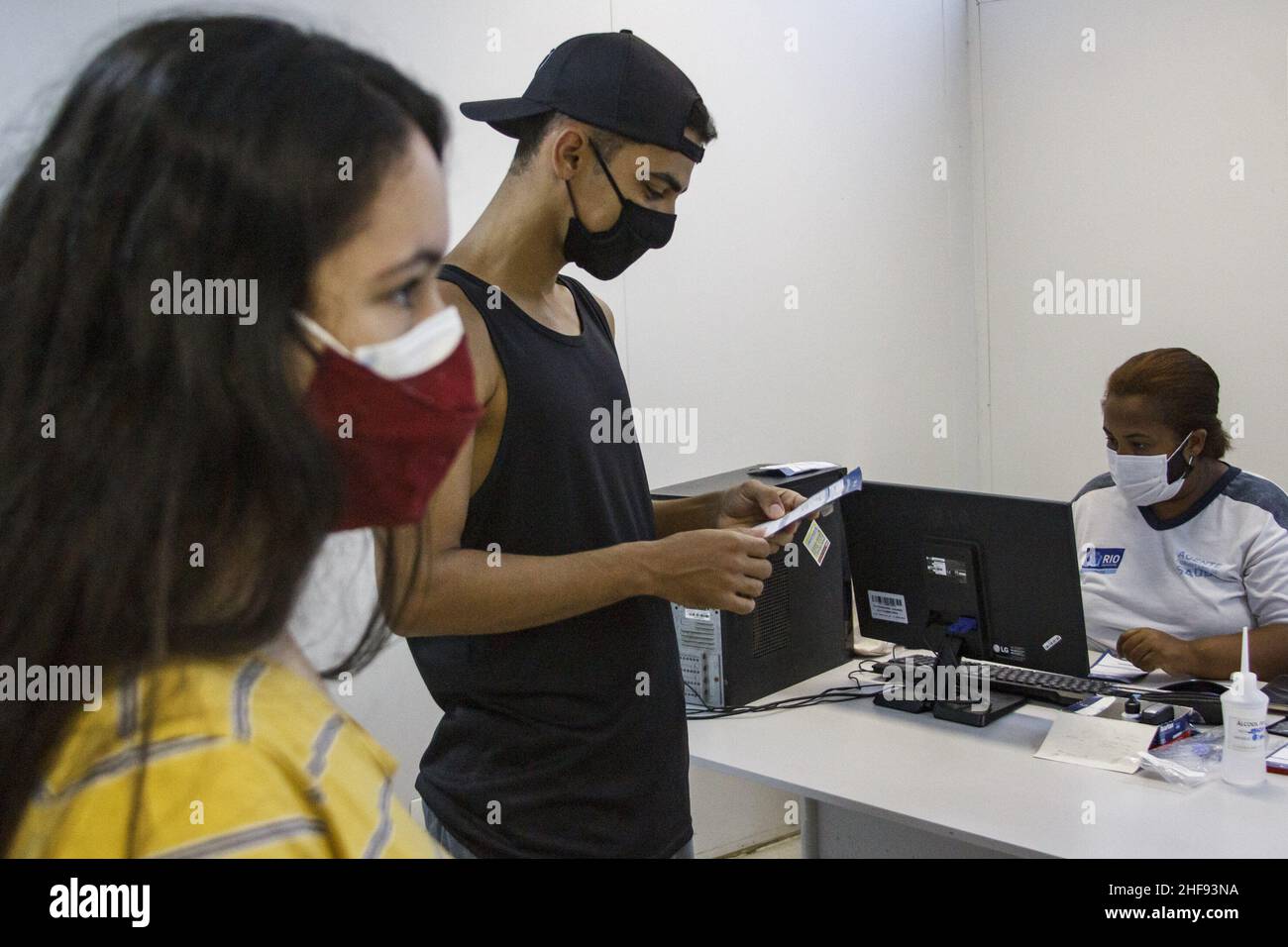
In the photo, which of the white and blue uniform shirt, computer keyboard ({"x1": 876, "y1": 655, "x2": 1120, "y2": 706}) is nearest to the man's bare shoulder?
computer keyboard ({"x1": 876, "y1": 655, "x2": 1120, "y2": 706})

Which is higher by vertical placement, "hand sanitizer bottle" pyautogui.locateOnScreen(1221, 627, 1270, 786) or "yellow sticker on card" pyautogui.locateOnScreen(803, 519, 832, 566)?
"yellow sticker on card" pyautogui.locateOnScreen(803, 519, 832, 566)

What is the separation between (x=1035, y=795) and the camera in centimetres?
185

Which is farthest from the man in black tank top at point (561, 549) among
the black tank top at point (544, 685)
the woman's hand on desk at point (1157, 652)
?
the woman's hand on desk at point (1157, 652)

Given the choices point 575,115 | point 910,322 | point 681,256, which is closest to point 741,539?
point 575,115

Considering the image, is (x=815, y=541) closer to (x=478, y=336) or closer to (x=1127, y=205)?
(x=478, y=336)

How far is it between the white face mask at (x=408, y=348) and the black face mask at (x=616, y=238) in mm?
907

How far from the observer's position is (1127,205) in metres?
4.07

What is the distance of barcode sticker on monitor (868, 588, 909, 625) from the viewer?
2381 millimetres

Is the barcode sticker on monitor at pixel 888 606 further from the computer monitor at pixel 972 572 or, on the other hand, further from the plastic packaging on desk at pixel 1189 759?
the plastic packaging on desk at pixel 1189 759

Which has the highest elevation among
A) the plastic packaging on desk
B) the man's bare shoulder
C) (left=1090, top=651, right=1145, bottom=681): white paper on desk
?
the man's bare shoulder

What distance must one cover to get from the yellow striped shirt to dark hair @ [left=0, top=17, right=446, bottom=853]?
0.7 inches

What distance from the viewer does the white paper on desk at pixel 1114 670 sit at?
2400 mm

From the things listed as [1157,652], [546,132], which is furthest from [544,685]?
[1157,652]

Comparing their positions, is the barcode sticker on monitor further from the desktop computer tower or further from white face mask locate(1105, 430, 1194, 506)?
white face mask locate(1105, 430, 1194, 506)
